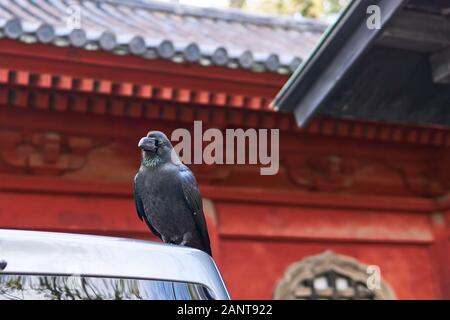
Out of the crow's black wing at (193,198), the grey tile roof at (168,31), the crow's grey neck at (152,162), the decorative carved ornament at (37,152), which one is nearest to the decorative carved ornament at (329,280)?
the grey tile roof at (168,31)

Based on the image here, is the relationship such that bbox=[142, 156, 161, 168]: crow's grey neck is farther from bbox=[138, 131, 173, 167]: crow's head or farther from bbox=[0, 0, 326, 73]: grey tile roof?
bbox=[0, 0, 326, 73]: grey tile roof

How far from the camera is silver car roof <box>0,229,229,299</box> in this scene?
1.48 metres

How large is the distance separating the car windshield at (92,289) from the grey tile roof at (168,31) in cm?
295

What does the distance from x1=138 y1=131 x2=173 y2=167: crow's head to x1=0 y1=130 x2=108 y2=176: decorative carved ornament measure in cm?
205

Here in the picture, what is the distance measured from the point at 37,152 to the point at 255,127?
1.60 metres

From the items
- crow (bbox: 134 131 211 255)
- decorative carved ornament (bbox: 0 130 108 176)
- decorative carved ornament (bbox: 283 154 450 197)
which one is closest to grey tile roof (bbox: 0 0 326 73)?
decorative carved ornament (bbox: 0 130 108 176)

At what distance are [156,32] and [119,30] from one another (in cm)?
36

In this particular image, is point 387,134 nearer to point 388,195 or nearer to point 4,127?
point 388,195

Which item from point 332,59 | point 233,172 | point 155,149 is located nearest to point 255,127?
point 233,172

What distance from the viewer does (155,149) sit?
2828 mm

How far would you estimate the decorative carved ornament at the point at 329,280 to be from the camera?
5.27 metres

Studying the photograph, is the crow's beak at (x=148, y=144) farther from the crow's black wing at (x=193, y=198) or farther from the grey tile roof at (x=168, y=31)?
the grey tile roof at (x=168, y=31)
